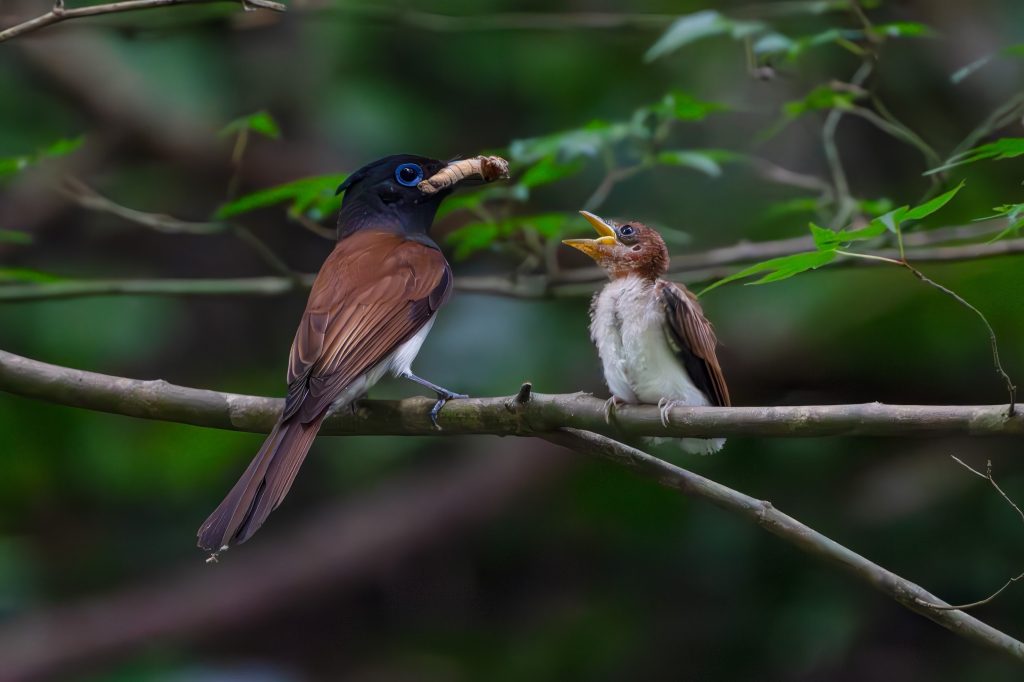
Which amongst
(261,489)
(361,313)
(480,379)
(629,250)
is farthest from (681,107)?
(480,379)

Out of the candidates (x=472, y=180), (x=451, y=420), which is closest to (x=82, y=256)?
(x=472, y=180)

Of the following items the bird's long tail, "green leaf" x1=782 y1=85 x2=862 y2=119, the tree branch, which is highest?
the tree branch

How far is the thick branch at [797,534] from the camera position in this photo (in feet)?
8.23

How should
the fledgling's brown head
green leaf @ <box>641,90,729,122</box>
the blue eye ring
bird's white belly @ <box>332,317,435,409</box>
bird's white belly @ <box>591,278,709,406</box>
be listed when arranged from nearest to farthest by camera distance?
bird's white belly @ <box>591,278,709,406</box> < bird's white belly @ <box>332,317,435,409</box> < the fledgling's brown head < green leaf @ <box>641,90,729,122</box> < the blue eye ring

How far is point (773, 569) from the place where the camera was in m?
5.38

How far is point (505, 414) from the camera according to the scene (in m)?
2.78

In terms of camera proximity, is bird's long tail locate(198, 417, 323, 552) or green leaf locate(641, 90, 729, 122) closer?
bird's long tail locate(198, 417, 323, 552)

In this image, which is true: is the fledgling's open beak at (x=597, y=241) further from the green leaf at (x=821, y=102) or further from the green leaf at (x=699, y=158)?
the green leaf at (x=821, y=102)

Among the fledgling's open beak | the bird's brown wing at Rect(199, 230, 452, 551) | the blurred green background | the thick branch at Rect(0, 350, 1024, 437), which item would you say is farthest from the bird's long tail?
the blurred green background

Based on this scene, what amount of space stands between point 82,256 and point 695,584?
11.9 ft

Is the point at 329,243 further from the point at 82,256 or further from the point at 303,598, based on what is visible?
the point at 303,598

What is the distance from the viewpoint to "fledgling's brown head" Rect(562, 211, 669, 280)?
3422 millimetres

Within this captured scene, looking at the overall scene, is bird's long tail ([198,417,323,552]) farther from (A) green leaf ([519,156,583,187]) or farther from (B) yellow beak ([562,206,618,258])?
(A) green leaf ([519,156,583,187])

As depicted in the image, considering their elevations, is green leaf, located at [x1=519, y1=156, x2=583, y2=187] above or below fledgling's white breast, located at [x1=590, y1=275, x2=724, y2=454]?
above
